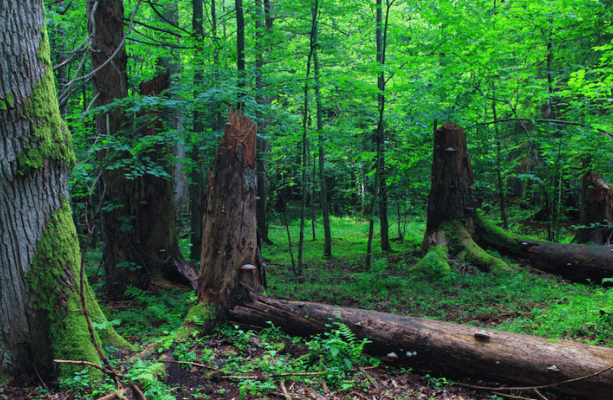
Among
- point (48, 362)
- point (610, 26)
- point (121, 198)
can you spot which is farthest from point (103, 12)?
point (610, 26)

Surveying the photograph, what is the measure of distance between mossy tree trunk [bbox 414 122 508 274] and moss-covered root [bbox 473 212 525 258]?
215mm

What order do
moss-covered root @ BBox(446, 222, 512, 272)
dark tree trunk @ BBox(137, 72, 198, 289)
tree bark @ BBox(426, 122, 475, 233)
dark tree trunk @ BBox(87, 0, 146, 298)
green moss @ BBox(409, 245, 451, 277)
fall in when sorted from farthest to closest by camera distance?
tree bark @ BBox(426, 122, 475, 233)
moss-covered root @ BBox(446, 222, 512, 272)
green moss @ BBox(409, 245, 451, 277)
dark tree trunk @ BBox(137, 72, 198, 289)
dark tree trunk @ BBox(87, 0, 146, 298)

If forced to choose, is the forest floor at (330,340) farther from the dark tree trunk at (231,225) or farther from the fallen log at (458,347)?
the dark tree trunk at (231,225)

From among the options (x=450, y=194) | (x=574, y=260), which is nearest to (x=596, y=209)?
(x=574, y=260)

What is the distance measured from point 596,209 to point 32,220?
472 inches

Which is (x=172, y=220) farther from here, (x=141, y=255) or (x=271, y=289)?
(x=271, y=289)

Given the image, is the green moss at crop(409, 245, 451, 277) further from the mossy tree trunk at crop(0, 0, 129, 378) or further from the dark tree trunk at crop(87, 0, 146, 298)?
the mossy tree trunk at crop(0, 0, 129, 378)

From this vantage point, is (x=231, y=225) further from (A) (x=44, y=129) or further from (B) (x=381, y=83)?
(B) (x=381, y=83)

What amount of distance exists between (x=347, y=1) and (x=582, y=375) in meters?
8.39

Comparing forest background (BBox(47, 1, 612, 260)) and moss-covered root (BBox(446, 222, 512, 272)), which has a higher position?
forest background (BBox(47, 1, 612, 260))

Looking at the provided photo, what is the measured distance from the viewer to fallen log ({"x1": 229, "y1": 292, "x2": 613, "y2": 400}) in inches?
121

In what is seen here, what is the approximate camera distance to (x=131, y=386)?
269 centimetres

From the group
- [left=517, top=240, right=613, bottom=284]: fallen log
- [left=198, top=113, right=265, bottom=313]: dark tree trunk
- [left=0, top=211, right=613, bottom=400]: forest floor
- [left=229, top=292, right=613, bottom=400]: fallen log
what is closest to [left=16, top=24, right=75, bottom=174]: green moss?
[left=0, top=211, right=613, bottom=400]: forest floor

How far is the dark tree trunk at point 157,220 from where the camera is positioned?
6719mm
